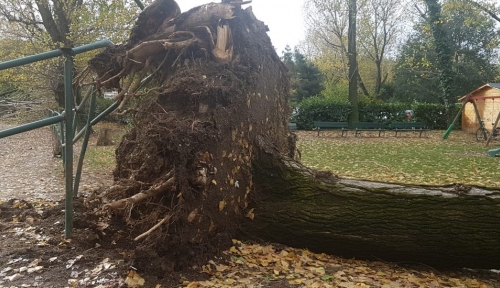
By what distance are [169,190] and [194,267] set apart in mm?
656

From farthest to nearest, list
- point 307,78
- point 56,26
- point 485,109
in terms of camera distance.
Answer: point 307,78 → point 485,109 → point 56,26

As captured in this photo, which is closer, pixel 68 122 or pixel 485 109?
pixel 68 122

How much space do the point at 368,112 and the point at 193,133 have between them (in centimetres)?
2560

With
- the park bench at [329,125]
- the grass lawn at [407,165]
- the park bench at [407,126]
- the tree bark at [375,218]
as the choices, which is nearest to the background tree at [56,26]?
the grass lawn at [407,165]

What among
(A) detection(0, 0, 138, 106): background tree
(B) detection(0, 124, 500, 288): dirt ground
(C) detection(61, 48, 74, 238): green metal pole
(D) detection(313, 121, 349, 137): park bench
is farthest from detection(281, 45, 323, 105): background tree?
(C) detection(61, 48, 74, 238): green metal pole

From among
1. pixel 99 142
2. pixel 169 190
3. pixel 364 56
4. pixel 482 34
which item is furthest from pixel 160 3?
pixel 364 56

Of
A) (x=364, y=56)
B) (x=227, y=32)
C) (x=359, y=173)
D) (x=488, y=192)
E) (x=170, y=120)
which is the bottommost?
(x=359, y=173)

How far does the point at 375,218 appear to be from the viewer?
149 inches

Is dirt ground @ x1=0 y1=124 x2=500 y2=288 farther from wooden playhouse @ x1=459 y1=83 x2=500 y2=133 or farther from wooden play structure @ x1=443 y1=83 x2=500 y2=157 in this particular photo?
wooden playhouse @ x1=459 y1=83 x2=500 y2=133

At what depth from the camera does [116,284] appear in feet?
9.71

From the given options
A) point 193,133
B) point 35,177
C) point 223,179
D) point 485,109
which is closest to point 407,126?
point 485,109

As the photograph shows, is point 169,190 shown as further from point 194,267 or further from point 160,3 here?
point 160,3

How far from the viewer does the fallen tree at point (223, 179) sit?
3373mm

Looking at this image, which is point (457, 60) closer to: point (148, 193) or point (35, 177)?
point (35, 177)
